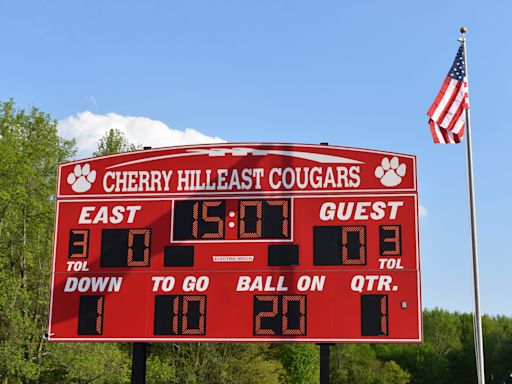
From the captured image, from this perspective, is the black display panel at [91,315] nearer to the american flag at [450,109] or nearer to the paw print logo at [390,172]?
the paw print logo at [390,172]

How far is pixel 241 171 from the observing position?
593 inches

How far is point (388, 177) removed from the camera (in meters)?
14.8

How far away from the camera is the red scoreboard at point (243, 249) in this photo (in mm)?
14188

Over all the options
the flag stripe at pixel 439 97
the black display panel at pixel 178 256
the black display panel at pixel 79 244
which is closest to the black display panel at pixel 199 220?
the black display panel at pixel 178 256

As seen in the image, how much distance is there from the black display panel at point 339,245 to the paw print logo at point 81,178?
459cm

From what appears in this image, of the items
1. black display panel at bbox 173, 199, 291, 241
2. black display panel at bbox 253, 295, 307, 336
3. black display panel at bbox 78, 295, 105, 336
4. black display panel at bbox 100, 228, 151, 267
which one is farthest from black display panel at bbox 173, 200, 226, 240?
black display panel at bbox 78, 295, 105, 336

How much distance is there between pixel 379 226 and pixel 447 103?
2.97 metres

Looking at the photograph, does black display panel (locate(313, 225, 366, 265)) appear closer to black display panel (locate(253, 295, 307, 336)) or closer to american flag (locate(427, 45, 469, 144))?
black display panel (locate(253, 295, 307, 336))

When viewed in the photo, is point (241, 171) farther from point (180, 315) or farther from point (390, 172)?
point (180, 315)

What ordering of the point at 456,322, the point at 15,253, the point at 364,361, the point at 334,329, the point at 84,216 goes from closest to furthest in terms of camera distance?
the point at 334,329 < the point at 84,216 < the point at 15,253 < the point at 364,361 < the point at 456,322

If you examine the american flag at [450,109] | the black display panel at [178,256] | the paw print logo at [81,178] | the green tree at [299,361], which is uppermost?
the american flag at [450,109]

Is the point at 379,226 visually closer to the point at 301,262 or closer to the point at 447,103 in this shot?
the point at 301,262

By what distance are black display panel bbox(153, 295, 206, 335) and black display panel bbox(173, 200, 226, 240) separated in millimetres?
1149

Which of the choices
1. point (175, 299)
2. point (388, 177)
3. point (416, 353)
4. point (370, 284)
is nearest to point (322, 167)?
point (388, 177)
